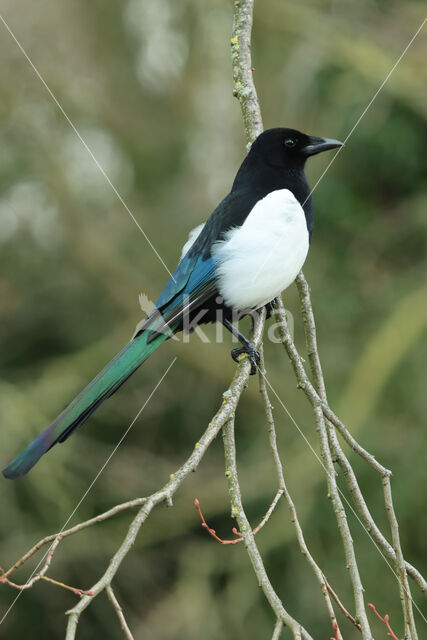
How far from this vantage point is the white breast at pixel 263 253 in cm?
242

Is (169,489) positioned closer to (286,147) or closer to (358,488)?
(358,488)

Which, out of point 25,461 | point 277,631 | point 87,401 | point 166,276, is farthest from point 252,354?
point 166,276

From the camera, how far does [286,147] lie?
108 inches

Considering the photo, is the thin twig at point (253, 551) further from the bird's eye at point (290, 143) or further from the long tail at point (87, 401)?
the bird's eye at point (290, 143)

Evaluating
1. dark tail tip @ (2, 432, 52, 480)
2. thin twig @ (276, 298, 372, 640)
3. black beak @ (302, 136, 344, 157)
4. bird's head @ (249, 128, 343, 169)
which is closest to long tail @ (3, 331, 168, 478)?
dark tail tip @ (2, 432, 52, 480)

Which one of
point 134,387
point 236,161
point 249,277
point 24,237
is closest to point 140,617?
point 134,387

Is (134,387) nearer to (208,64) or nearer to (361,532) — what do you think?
(361,532)

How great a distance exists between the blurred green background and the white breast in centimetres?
195

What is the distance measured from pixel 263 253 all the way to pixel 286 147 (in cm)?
49

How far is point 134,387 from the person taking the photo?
16.5ft

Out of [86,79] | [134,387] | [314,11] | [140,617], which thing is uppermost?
[314,11]

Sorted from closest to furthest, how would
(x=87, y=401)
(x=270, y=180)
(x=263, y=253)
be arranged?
(x=87, y=401), (x=263, y=253), (x=270, y=180)

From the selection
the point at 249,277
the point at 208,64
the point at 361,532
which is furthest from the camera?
the point at 208,64

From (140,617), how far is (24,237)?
269 cm
